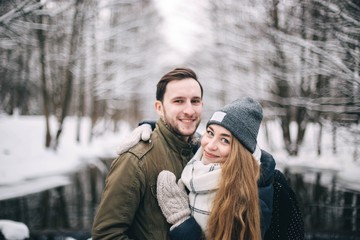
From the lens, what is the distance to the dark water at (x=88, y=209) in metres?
5.37

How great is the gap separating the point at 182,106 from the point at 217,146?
401 millimetres

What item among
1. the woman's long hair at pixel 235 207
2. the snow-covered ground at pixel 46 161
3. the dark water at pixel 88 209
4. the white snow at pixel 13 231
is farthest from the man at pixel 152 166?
the snow-covered ground at pixel 46 161

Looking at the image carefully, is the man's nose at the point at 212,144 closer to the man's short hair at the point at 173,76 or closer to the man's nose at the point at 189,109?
the man's nose at the point at 189,109

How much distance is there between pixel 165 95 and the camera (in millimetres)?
2121

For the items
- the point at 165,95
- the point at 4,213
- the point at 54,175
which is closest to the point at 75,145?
the point at 54,175

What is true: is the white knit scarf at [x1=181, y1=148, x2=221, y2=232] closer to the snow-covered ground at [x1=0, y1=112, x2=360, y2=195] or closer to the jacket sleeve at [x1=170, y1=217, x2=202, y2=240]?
the jacket sleeve at [x1=170, y1=217, x2=202, y2=240]

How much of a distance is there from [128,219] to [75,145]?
60.7 ft

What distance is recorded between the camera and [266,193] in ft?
5.91

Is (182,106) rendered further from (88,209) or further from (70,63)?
(70,63)

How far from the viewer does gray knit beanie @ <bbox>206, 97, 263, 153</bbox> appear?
183 centimetres

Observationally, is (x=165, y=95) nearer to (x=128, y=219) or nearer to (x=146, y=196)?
(x=146, y=196)

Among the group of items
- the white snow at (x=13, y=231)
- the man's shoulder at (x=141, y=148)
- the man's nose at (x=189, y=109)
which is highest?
the man's nose at (x=189, y=109)

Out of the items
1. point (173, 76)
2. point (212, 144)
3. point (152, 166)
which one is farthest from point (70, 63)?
point (212, 144)

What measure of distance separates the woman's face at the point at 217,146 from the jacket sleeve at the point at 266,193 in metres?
0.28
